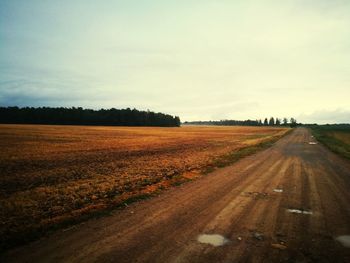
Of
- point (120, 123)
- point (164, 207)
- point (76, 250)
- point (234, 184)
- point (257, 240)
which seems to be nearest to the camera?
point (76, 250)

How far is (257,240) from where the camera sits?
621cm

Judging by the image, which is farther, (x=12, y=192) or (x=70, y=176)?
(x=70, y=176)

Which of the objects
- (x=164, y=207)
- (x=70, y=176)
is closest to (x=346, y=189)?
(x=164, y=207)

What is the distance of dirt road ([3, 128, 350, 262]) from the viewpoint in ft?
18.0

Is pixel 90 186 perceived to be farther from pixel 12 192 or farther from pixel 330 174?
pixel 330 174

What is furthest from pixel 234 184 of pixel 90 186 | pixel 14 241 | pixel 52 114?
pixel 52 114

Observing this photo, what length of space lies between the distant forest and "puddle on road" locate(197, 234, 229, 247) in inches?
5652

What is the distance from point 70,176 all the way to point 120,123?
140 m

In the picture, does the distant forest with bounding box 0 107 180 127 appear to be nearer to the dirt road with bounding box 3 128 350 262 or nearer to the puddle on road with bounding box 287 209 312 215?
the dirt road with bounding box 3 128 350 262

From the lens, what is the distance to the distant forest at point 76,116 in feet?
431

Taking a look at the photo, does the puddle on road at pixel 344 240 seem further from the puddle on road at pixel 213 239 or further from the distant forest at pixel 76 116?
the distant forest at pixel 76 116

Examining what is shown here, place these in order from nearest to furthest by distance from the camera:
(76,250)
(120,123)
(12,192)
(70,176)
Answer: (76,250) < (12,192) < (70,176) < (120,123)

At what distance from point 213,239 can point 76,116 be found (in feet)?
482

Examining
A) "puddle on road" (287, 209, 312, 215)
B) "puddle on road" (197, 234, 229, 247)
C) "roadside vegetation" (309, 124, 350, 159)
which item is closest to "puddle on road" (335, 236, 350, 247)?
"puddle on road" (287, 209, 312, 215)
